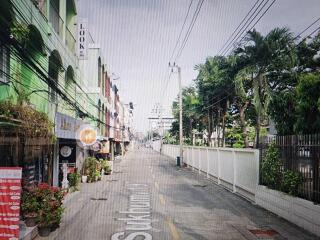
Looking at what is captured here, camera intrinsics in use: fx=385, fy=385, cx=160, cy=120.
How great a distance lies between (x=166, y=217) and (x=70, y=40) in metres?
13.1

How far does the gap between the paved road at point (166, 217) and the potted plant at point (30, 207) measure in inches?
24.5

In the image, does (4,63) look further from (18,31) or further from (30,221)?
(30,221)

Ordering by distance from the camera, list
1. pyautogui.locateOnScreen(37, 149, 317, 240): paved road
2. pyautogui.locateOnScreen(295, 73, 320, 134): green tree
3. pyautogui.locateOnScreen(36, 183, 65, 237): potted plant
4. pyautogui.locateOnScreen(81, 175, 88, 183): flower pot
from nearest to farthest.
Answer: pyautogui.locateOnScreen(36, 183, 65, 237): potted plant < pyautogui.locateOnScreen(37, 149, 317, 240): paved road < pyautogui.locateOnScreen(295, 73, 320, 134): green tree < pyautogui.locateOnScreen(81, 175, 88, 183): flower pot

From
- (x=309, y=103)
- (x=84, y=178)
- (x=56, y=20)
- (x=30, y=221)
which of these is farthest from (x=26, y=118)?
(x=84, y=178)

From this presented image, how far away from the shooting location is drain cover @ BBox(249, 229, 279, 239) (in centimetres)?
969

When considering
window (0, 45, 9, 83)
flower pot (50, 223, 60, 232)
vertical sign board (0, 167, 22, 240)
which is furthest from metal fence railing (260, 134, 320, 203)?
window (0, 45, 9, 83)

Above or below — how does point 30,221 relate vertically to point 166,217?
above

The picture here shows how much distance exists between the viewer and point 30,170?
14.0 meters

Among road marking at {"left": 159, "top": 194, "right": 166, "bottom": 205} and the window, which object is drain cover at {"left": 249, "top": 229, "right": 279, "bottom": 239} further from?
the window

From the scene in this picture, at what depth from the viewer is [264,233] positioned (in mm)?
9930

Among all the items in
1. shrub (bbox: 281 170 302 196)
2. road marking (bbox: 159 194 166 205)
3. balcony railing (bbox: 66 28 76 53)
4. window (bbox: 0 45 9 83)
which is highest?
balcony railing (bbox: 66 28 76 53)

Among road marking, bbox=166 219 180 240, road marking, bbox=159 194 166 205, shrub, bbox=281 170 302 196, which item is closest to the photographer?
road marking, bbox=166 219 180 240

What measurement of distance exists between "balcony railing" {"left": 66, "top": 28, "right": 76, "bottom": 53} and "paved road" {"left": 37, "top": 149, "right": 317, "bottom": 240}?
810 cm

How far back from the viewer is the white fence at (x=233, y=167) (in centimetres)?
1538
